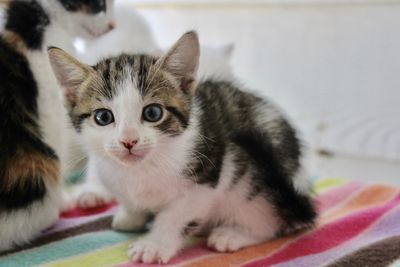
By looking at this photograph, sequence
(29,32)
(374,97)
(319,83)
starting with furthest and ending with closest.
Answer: (319,83) < (374,97) < (29,32)

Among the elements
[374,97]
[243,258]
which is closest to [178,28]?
[374,97]

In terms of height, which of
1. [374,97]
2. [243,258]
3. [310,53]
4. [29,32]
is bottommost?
[243,258]

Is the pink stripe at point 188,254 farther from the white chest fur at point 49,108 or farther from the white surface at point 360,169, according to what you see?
the white surface at point 360,169

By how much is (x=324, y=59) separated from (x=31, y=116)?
1265mm

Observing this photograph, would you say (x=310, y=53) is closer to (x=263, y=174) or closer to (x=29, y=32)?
A: (x=263, y=174)

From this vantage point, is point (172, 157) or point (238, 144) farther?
point (238, 144)

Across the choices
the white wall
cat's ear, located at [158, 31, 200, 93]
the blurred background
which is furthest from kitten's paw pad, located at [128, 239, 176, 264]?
the white wall

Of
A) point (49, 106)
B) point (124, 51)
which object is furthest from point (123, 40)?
point (49, 106)

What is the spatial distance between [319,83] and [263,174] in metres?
0.99

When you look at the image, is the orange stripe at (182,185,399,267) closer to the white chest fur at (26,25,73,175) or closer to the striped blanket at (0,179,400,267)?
the striped blanket at (0,179,400,267)

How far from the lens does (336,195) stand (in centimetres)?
159

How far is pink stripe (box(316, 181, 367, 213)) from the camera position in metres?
1.52

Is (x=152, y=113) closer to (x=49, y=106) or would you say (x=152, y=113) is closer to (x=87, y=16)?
(x=49, y=106)

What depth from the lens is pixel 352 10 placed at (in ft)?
6.40
